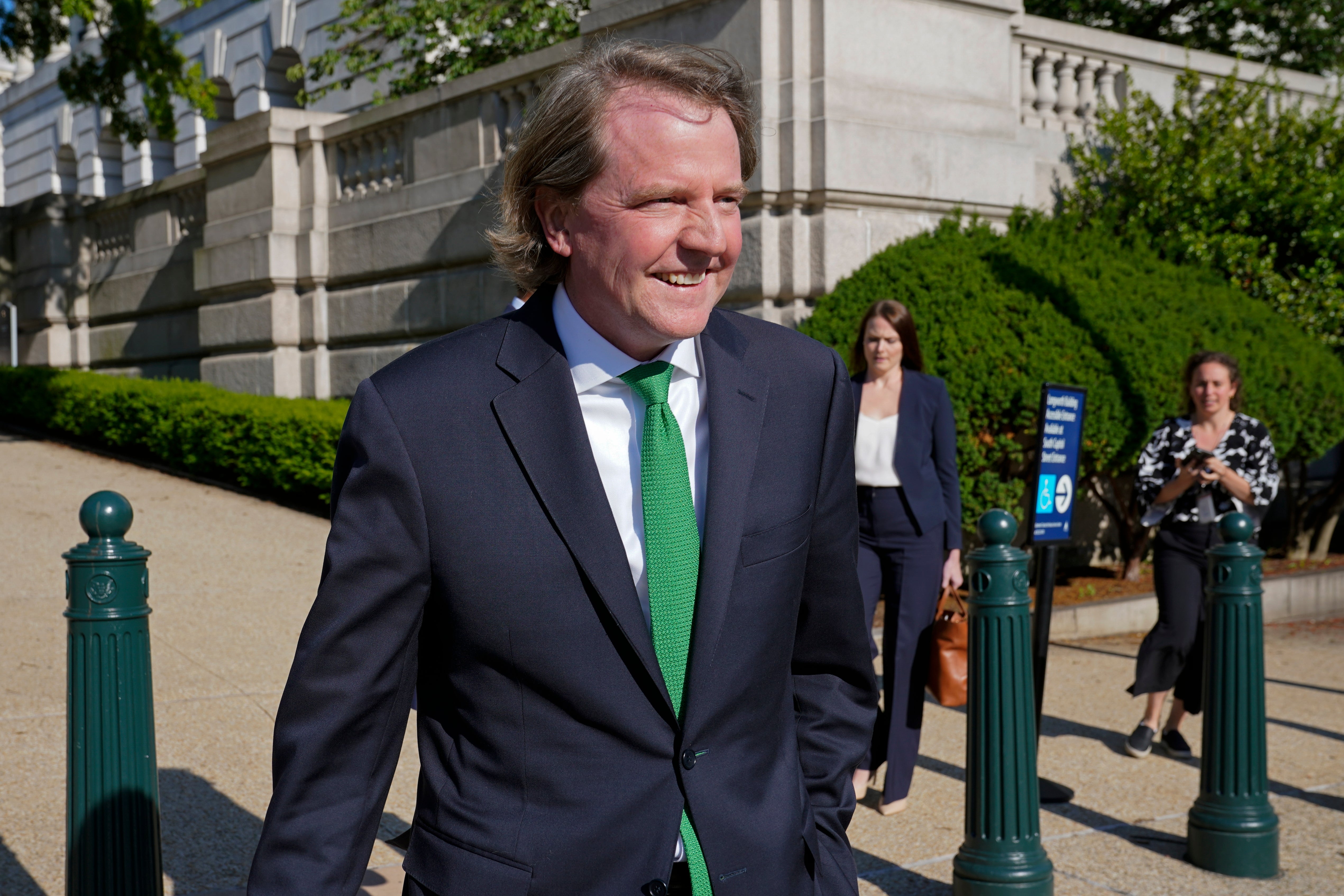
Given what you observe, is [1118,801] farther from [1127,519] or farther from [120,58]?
[120,58]

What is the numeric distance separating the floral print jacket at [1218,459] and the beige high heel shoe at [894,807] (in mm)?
1989

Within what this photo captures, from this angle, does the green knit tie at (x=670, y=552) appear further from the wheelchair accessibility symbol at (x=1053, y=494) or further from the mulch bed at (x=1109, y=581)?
the mulch bed at (x=1109, y=581)

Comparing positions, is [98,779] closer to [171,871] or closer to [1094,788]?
[171,871]

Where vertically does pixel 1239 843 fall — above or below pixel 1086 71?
below

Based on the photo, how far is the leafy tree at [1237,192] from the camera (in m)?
10.3

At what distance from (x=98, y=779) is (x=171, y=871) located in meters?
1.48

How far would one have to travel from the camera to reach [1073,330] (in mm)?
8586

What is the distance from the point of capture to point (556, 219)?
1.98m

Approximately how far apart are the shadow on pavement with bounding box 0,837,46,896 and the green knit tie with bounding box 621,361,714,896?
3176 mm

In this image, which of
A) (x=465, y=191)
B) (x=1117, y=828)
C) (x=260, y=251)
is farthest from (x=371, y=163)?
(x=1117, y=828)

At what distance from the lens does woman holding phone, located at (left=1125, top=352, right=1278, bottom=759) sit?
6.19 meters

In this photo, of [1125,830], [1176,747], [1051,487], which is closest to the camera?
[1125,830]

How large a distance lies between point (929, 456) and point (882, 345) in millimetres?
518

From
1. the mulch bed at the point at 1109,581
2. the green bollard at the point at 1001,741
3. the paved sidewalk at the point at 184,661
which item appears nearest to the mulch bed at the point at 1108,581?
the mulch bed at the point at 1109,581
